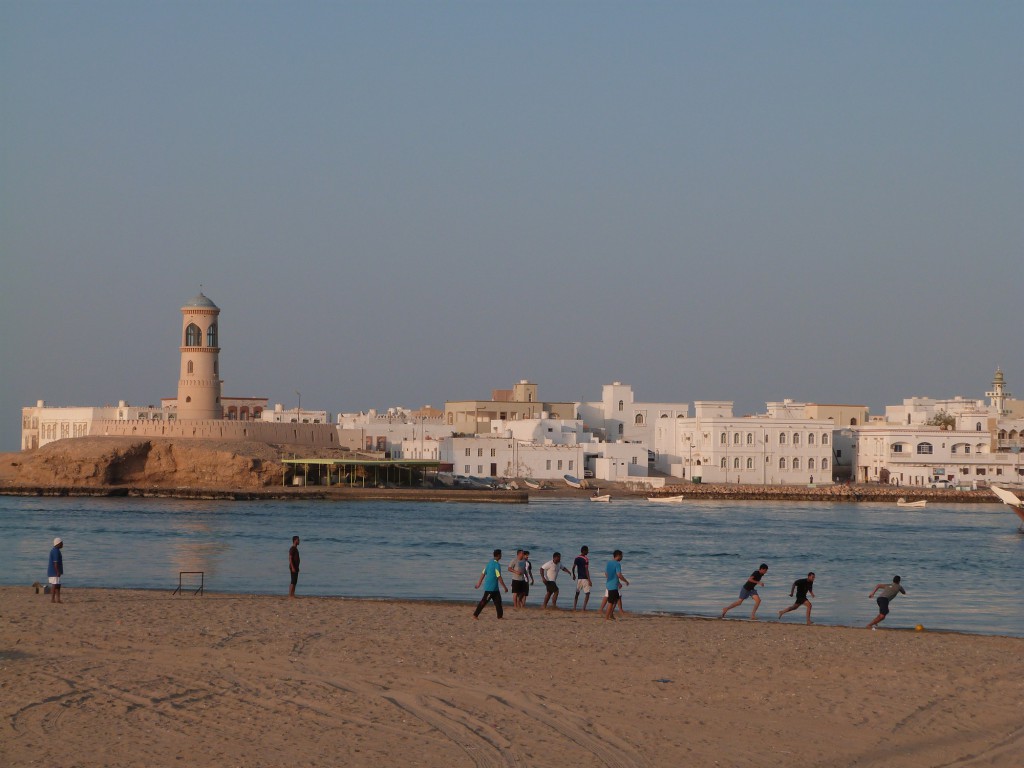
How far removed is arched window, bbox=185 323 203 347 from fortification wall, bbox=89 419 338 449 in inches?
202

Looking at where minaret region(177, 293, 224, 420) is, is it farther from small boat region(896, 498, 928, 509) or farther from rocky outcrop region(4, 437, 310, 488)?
small boat region(896, 498, 928, 509)

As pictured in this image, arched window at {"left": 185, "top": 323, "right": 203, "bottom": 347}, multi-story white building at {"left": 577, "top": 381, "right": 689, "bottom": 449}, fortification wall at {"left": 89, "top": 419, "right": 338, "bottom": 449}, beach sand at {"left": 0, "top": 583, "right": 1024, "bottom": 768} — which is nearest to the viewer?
beach sand at {"left": 0, "top": 583, "right": 1024, "bottom": 768}

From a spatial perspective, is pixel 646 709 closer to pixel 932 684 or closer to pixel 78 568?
pixel 932 684

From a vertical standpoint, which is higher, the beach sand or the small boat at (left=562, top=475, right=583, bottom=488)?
the small boat at (left=562, top=475, right=583, bottom=488)

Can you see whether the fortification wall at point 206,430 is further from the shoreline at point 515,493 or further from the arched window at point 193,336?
the arched window at point 193,336

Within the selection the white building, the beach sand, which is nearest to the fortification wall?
the white building

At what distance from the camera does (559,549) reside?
135ft

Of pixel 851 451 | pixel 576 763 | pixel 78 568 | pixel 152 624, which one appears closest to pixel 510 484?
pixel 851 451

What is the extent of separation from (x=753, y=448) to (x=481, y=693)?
80.2m

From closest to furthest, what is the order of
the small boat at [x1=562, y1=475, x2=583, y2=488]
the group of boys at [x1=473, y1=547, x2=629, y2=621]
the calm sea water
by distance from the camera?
the group of boys at [x1=473, y1=547, x2=629, y2=621], the calm sea water, the small boat at [x1=562, y1=475, x2=583, y2=488]

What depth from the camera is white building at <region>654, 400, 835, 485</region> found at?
91.3 m

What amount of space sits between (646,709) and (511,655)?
3275 mm

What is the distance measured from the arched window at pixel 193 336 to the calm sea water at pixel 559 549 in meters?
17.5

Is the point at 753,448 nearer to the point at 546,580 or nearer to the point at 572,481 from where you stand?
the point at 572,481
